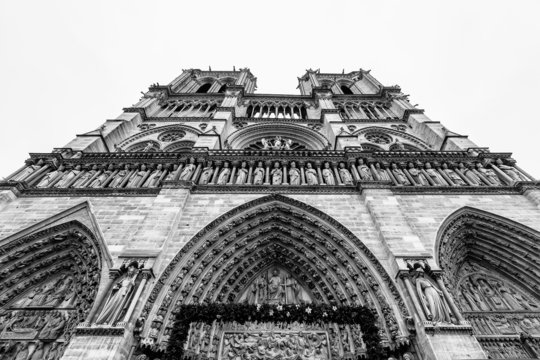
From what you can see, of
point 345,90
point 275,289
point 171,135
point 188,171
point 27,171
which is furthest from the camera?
point 345,90

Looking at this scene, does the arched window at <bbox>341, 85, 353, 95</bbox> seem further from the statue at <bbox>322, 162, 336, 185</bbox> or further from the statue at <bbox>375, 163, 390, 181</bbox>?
the statue at <bbox>322, 162, 336, 185</bbox>

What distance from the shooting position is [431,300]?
543 cm

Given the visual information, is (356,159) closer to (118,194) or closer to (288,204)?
(288,204)

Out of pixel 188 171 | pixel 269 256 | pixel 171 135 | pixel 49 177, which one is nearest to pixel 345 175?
pixel 269 256

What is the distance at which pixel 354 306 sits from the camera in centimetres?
602

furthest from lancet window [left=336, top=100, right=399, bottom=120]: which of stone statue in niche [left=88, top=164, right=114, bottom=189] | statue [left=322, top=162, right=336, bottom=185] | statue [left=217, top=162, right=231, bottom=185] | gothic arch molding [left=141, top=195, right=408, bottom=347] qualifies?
stone statue in niche [left=88, top=164, right=114, bottom=189]

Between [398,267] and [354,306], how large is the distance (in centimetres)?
124

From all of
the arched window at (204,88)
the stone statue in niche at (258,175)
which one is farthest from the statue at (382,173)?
the arched window at (204,88)

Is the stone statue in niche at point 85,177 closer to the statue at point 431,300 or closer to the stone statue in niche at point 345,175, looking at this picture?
the stone statue in niche at point 345,175

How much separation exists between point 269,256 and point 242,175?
2.85 m

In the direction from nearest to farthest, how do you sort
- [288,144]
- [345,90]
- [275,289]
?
[275,289] → [288,144] → [345,90]

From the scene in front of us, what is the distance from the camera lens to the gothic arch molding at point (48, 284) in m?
6.07

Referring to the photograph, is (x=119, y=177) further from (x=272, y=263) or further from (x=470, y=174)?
(x=470, y=174)

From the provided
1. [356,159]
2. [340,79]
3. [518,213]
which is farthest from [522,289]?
[340,79]
